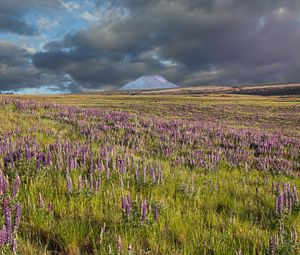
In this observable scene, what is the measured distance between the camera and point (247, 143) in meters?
11.9

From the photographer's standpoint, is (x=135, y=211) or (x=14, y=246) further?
(x=135, y=211)

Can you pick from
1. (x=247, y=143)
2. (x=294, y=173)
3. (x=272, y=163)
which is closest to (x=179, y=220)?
(x=294, y=173)

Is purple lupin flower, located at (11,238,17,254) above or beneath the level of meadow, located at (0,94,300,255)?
above

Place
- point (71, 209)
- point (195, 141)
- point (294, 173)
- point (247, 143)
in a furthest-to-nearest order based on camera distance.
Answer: point (247, 143) → point (195, 141) → point (294, 173) → point (71, 209)

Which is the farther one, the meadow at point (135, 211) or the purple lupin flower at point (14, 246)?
the meadow at point (135, 211)

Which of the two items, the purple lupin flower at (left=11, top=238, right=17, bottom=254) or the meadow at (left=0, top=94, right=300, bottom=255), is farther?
the meadow at (left=0, top=94, right=300, bottom=255)

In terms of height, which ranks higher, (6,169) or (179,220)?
(6,169)

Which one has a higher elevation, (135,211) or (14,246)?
(14,246)

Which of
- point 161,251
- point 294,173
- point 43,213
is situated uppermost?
point 43,213

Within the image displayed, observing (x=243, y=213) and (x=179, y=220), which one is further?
(x=243, y=213)

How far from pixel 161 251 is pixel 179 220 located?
72cm

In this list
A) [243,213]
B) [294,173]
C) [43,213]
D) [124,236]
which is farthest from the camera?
[294,173]

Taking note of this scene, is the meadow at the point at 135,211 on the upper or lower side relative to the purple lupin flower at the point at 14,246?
lower

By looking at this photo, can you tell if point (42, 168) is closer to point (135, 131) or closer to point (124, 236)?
point (124, 236)
